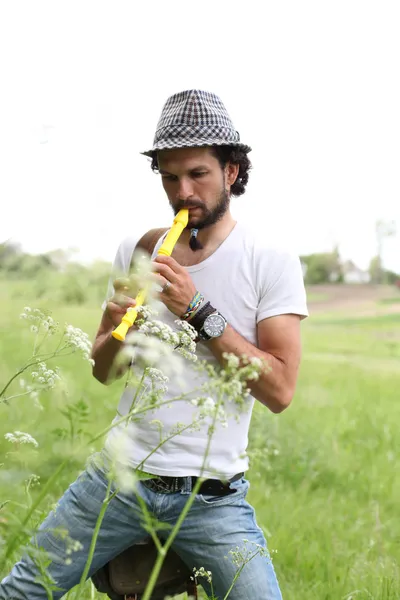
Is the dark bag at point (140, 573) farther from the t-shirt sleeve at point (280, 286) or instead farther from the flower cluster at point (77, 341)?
the flower cluster at point (77, 341)

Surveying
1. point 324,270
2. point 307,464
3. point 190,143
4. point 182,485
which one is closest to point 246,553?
Answer: point 182,485

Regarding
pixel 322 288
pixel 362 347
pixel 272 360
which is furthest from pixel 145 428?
pixel 322 288

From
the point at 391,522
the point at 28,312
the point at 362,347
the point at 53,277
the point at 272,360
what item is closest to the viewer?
the point at 28,312

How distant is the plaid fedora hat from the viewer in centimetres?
222

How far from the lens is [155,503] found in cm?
206

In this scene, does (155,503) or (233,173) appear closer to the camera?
(155,503)

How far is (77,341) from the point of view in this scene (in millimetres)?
1363

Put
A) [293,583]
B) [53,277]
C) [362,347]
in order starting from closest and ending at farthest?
[53,277]
[293,583]
[362,347]

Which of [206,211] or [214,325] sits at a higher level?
[206,211]

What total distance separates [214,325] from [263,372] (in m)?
0.20

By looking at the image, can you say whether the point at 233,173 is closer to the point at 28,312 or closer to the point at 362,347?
the point at 28,312

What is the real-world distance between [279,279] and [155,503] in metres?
0.72

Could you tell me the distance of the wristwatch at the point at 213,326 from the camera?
194 centimetres

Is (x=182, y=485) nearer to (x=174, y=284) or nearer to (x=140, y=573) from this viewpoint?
(x=140, y=573)
